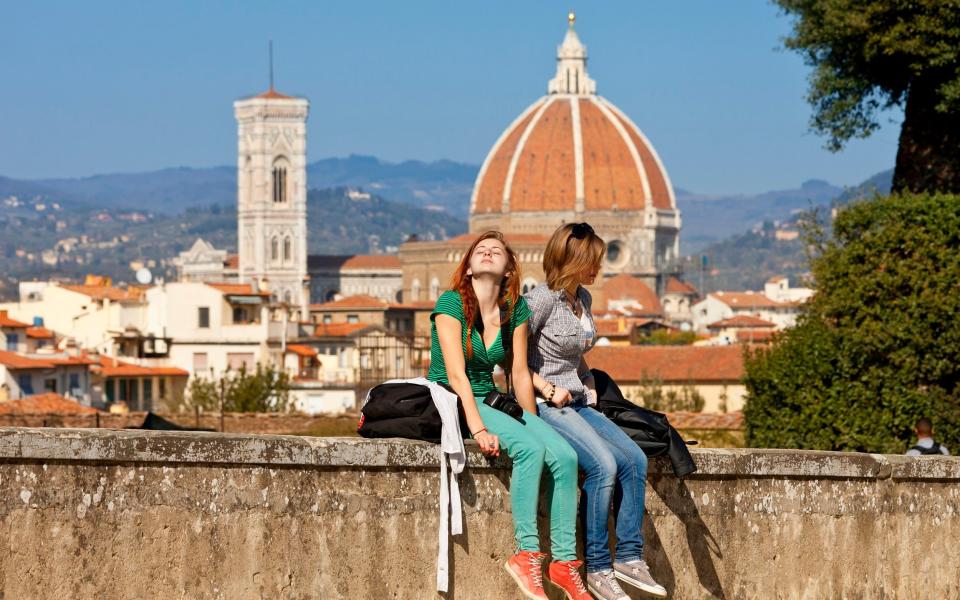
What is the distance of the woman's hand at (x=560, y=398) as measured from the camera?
7.46 metres

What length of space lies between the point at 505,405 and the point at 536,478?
34 cm

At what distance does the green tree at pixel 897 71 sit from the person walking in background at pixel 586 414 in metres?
13.5

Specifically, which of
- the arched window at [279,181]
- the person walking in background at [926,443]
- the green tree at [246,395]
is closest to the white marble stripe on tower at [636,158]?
the arched window at [279,181]

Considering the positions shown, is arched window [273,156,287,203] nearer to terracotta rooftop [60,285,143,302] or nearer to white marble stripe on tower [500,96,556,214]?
white marble stripe on tower [500,96,556,214]

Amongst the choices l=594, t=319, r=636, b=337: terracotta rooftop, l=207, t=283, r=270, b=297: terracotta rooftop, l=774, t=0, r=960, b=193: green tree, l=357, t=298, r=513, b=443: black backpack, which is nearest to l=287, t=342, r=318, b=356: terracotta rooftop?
l=207, t=283, r=270, b=297: terracotta rooftop

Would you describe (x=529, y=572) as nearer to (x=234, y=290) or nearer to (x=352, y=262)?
(x=234, y=290)

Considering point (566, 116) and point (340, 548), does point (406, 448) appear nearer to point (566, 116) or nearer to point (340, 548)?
point (340, 548)

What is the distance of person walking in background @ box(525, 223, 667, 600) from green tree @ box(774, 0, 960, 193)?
1347 centimetres

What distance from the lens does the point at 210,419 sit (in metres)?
32.8

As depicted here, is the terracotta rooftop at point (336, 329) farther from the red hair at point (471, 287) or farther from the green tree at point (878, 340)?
the red hair at point (471, 287)

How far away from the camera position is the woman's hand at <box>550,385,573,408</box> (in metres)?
7.46

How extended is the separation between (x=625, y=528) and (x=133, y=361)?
59.8m

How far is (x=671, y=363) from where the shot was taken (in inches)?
2068

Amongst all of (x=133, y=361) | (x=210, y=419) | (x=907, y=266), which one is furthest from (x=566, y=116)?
(x=907, y=266)
